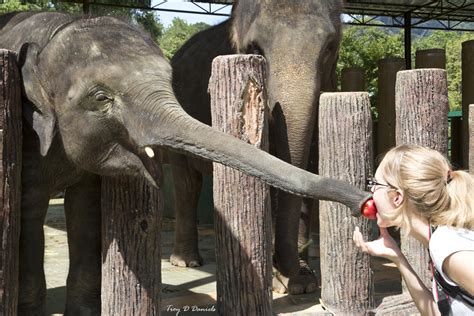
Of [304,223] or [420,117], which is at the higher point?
[420,117]

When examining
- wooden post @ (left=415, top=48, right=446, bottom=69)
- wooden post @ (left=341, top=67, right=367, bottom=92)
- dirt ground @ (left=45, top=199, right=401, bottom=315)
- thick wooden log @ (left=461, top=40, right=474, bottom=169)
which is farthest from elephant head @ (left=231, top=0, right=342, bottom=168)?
wooden post @ (left=341, top=67, right=367, bottom=92)

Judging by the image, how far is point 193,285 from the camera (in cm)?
406

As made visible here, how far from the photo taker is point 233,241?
2705mm

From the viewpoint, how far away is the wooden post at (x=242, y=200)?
2658mm

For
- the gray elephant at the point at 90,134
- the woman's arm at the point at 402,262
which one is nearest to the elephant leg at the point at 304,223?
the gray elephant at the point at 90,134

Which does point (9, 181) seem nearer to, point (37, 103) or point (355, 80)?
point (37, 103)

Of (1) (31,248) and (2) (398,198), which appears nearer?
(2) (398,198)

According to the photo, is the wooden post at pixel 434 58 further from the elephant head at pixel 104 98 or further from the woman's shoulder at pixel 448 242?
the woman's shoulder at pixel 448 242

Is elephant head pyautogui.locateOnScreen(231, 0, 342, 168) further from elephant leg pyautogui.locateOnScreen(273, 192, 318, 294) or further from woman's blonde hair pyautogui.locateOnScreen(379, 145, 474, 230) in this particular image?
woman's blonde hair pyautogui.locateOnScreen(379, 145, 474, 230)

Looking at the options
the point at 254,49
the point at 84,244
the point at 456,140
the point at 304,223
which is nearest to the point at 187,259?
the point at 304,223

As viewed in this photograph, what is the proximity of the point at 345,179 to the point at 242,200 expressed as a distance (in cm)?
43

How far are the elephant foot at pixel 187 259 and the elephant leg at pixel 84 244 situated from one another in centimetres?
174

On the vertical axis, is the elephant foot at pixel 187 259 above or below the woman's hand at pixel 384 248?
below

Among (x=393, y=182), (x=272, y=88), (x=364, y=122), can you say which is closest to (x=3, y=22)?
(x=272, y=88)
